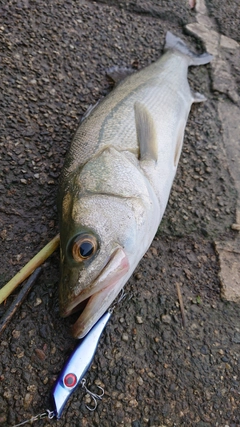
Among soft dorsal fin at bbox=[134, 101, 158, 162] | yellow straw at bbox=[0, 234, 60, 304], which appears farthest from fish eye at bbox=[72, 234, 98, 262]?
soft dorsal fin at bbox=[134, 101, 158, 162]

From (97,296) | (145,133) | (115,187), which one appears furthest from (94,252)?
(145,133)

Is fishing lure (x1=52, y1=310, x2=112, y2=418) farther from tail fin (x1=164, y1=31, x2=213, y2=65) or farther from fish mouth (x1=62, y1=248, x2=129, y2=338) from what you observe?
tail fin (x1=164, y1=31, x2=213, y2=65)

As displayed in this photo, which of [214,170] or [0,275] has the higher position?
[214,170]

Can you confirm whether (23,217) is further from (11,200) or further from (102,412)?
(102,412)

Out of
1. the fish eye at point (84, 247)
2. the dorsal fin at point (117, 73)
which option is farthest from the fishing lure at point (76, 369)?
the dorsal fin at point (117, 73)

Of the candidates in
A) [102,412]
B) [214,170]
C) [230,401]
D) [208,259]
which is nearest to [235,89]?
[214,170]

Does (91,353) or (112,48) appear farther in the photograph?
(112,48)

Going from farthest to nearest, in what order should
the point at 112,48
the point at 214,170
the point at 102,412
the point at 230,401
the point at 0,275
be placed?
the point at 112,48
the point at 214,170
the point at 0,275
the point at 230,401
the point at 102,412
